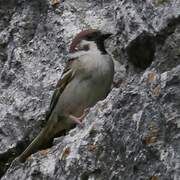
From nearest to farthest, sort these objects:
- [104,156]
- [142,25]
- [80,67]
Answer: [104,156]
[142,25]
[80,67]

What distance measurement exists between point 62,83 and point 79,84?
19 centimetres

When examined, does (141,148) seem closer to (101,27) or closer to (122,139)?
(122,139)

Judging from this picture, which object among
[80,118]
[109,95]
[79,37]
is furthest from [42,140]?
[109,95]

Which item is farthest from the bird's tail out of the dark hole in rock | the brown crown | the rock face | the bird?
the dark hole in rock

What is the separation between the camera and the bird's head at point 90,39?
6.27 meters

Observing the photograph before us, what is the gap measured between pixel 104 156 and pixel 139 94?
48 centimetres

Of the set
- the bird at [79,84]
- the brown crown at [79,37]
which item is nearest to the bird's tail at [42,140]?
the bird at [79,84]

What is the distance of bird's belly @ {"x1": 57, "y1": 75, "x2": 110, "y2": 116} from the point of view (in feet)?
19.8

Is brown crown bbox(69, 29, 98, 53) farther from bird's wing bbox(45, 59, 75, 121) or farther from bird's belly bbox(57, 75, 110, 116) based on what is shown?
bird's belly bbox(57, 75, 110, 116)

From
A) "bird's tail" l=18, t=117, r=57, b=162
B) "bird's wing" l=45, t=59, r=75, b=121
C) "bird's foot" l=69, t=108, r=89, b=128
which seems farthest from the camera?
"bird's wing" l=45, t=59, r=75, b=121

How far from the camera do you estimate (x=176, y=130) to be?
4.54 metres

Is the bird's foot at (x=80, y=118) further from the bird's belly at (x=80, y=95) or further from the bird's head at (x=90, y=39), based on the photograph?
the bird's head at (x=90, y=39)

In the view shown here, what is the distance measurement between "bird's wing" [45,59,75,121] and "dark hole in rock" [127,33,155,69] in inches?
21.5

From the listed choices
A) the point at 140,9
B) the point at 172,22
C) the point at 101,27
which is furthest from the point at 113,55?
the point at 172,22
